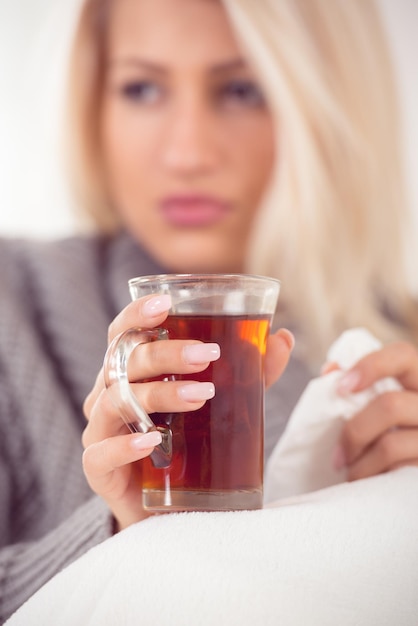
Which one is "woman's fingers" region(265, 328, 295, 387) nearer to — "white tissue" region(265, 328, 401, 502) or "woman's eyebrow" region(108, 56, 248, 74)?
"white tissue" region(265, 328, 401, 502)

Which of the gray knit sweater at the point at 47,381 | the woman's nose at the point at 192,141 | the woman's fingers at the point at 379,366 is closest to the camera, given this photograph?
the woman's fingers at the point at 379,366

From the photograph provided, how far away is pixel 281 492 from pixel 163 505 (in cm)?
28

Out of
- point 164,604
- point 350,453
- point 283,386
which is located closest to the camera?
point 164,604

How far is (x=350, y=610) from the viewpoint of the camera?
1.89 feet

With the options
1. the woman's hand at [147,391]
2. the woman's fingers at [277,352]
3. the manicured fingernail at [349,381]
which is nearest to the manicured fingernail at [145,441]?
the woman's hand at [147,391]

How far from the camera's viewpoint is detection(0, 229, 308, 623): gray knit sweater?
1.24m

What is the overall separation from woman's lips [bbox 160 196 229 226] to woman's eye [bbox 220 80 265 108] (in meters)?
0.24

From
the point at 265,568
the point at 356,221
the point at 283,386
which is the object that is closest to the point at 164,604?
the point at 265,568

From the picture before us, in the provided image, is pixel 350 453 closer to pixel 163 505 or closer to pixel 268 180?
pixel 163 505

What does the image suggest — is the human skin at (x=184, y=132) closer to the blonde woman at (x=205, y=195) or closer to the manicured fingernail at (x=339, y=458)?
the blonde woman at (x=205, y=195)

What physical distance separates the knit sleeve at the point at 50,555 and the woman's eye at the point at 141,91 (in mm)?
1092

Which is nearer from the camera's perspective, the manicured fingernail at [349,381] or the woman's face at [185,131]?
the manicured fingernail at [349,381]

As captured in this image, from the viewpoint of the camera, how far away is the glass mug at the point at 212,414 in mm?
620

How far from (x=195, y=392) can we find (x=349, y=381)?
0.30m
